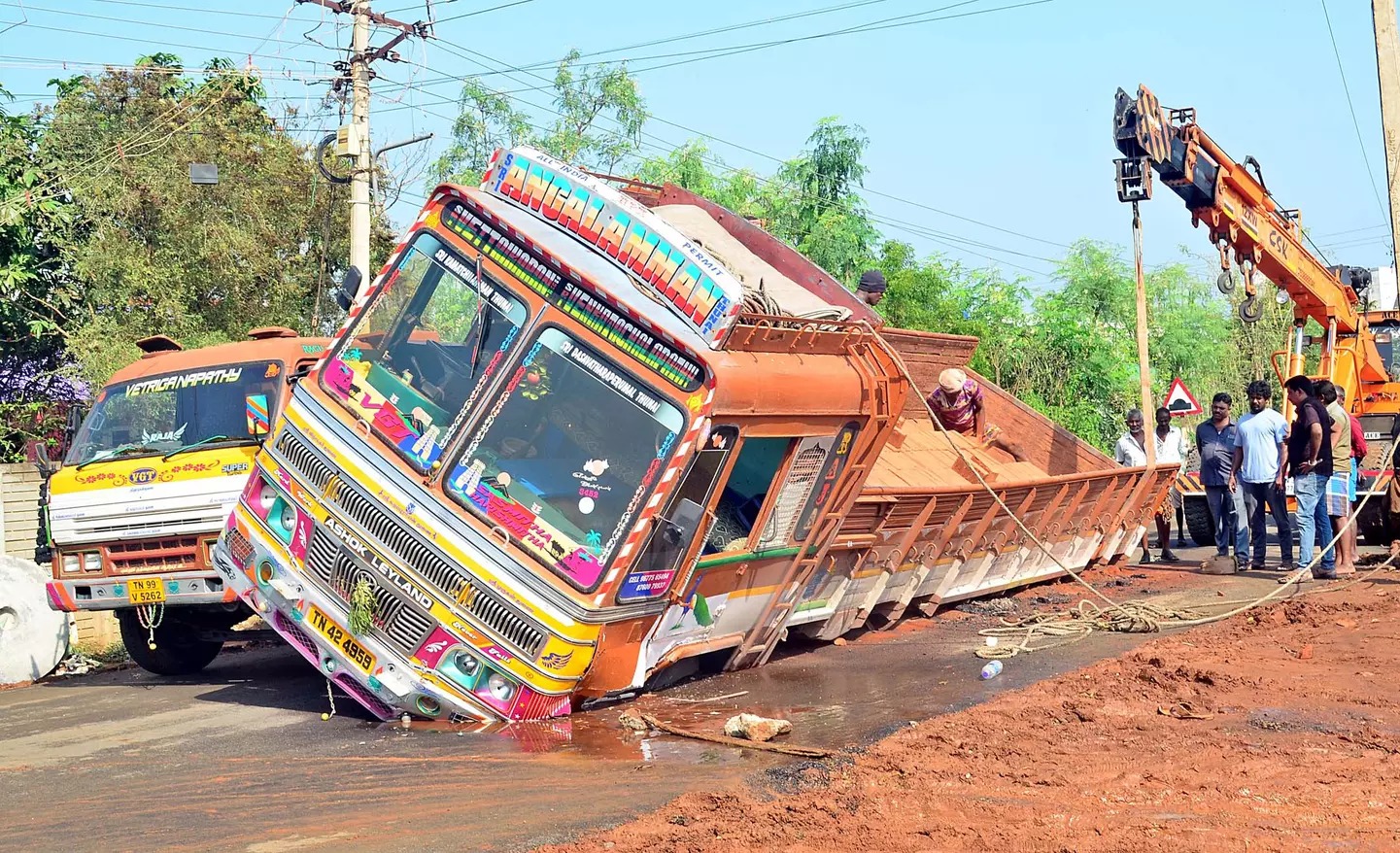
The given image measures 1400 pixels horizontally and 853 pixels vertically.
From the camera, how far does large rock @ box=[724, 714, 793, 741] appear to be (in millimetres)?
6758

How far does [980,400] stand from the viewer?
13.3 m

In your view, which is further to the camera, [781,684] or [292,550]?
[781,684]

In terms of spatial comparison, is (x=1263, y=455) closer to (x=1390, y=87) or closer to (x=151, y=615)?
(x=1390, y=87)

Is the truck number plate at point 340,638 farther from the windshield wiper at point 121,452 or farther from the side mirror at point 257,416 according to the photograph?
the windshield wiper at point 121,452

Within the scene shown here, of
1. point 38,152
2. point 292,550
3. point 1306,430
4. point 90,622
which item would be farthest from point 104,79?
point 1306,430

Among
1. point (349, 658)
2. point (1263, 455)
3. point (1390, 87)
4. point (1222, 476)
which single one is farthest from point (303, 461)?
point (1390, 87)

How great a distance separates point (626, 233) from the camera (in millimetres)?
7348

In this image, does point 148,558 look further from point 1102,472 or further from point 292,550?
point 1102,472

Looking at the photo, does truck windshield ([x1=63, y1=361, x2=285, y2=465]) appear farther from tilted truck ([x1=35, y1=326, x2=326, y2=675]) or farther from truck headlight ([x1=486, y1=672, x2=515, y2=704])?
truck headlight ([x1=486, y1=672, x2=515, y2=704])

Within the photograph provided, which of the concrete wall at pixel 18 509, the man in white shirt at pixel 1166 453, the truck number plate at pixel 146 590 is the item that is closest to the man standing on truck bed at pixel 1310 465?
the man in white shirt at pixel 1166 453

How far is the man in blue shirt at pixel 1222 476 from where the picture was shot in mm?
14023

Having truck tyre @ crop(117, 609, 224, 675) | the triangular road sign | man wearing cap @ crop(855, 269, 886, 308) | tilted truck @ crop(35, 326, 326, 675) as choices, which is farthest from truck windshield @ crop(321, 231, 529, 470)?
the triangular road sign

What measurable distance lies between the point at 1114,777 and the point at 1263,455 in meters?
8.62

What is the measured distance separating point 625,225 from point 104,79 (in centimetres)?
1690
